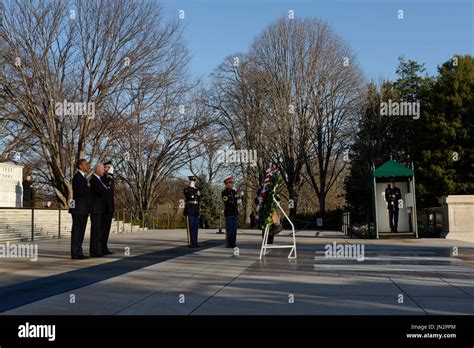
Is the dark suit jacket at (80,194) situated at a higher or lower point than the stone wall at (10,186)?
lower

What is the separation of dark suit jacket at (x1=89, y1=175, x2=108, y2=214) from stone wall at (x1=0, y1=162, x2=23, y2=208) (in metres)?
15.4

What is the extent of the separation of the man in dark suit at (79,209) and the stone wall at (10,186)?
15.8 m

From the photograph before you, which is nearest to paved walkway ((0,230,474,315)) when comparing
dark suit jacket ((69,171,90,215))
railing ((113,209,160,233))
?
dark suit jacket ((69,171,90,215))

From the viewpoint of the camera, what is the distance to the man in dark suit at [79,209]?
11.9 metres

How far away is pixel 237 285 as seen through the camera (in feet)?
26.7

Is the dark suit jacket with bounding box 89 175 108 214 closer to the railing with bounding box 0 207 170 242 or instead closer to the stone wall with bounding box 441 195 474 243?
the railing with bounding box 0 207 170 242

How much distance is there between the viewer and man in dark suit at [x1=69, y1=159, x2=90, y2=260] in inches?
469

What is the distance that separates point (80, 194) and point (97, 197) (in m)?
0.69

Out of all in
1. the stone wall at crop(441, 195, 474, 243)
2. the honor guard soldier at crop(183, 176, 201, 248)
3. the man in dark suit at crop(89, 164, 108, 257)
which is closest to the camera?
the man in dark suit at crop(89, 164, 108, 257)

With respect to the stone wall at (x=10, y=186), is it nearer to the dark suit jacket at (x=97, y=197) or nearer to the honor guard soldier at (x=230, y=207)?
the honor guard soldier at (x=230, y=207)

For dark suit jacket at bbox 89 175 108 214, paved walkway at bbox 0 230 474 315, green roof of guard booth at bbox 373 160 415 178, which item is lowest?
paved walkway at bbox 0 230 474 315

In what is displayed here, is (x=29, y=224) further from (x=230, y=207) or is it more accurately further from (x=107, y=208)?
(x=230, y=207)

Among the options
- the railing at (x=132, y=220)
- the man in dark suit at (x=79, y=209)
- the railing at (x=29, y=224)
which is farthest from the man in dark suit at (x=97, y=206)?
the railing at (x=132, y=220)

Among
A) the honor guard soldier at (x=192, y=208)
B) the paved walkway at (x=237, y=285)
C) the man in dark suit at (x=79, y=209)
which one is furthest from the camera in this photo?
the honor guard soldier at (x=192, y=208)
